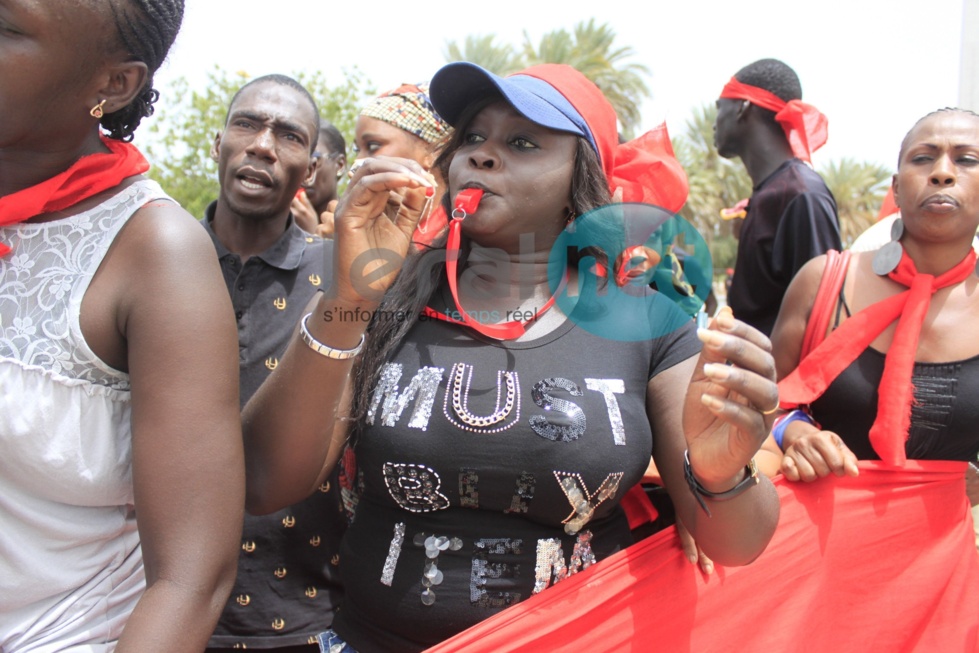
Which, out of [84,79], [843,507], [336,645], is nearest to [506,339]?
[336,645]

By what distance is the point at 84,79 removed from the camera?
54.2 inches

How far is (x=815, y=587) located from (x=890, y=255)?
1102 millimetres

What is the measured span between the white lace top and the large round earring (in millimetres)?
2225

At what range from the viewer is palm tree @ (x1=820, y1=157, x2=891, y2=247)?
99.3 ft

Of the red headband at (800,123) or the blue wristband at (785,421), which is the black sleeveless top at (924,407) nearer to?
the blue wristband at (785,421)

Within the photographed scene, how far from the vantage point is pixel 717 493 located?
1.70 m

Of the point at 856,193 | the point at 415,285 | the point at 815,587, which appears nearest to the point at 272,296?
the point at 415,285

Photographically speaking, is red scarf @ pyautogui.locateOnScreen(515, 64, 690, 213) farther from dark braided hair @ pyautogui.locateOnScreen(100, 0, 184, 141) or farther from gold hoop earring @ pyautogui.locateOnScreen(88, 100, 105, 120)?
gold hoop earring @ pyautogui.locateOnScreen(88, 100, 105, 120)

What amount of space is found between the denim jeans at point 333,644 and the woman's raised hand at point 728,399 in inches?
35.9

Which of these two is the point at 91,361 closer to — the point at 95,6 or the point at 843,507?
the point at 95,6

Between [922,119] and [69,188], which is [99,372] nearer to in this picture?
[69,188]

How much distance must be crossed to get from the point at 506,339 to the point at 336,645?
822 mm

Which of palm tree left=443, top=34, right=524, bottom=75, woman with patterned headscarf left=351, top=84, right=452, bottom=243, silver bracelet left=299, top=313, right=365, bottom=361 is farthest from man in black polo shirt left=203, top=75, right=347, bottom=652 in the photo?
palm tree left=443, top=34, right=524, bottom=75

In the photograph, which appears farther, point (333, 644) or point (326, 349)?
point (333, 644)
